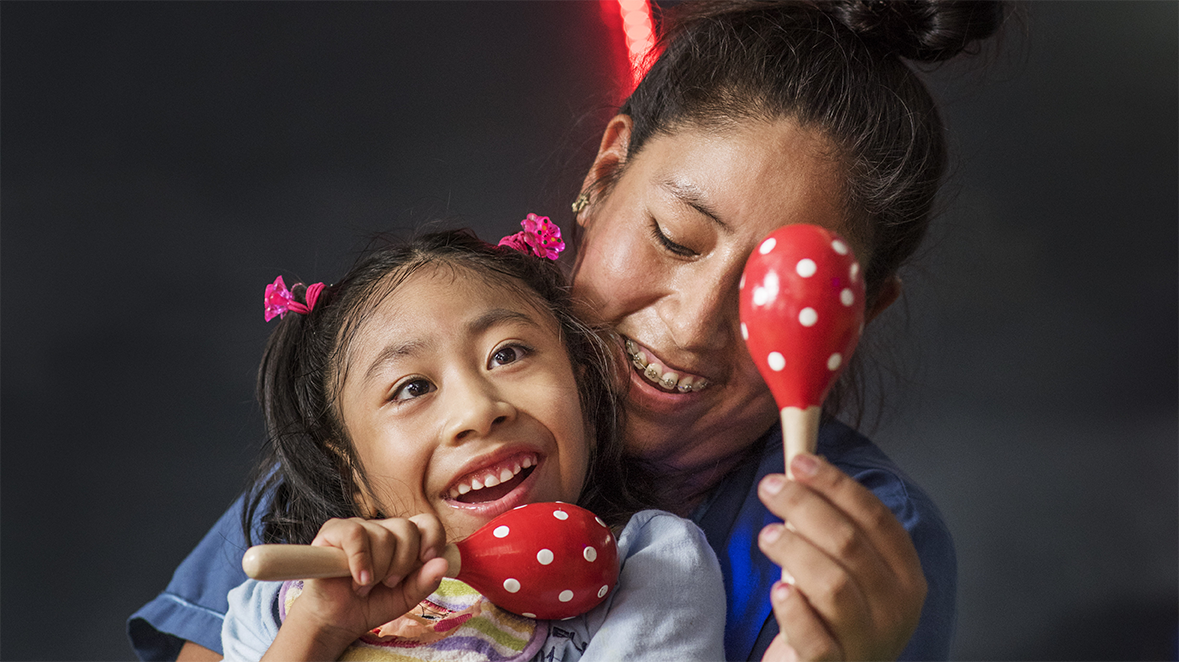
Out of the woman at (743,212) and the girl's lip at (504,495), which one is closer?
the girl's lip at (504,495)

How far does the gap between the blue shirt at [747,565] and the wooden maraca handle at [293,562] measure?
529mm

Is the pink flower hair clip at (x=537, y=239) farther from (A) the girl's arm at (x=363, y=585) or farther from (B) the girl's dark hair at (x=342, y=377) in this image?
(A) the girl's arm at (x=363, y=585)

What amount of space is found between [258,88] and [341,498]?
123cm

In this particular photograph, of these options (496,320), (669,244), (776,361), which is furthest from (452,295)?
(776,361)

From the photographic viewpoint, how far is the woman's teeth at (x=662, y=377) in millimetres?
1324

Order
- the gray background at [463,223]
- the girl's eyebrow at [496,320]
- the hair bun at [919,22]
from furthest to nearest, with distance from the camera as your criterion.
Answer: the gray background at [463,223], the hair bun at [919,22], the girl's eyebrow at [496,320]

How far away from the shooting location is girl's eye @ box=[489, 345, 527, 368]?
3.92ft

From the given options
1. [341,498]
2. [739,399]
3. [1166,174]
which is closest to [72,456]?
[341,498]

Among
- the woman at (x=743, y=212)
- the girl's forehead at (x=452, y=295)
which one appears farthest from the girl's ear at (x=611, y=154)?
the girl's forehead at (x=452, y=295)

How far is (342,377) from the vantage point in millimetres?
1280

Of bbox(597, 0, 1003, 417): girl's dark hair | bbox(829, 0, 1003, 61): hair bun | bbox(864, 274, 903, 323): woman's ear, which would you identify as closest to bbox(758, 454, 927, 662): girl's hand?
bbox(597, 0, 1003, 417): girl's dark hair

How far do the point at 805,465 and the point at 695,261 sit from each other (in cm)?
52

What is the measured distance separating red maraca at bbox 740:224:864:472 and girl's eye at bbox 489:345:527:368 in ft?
1.30

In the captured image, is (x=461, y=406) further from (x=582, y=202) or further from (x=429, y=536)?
(x=582, y=202)
